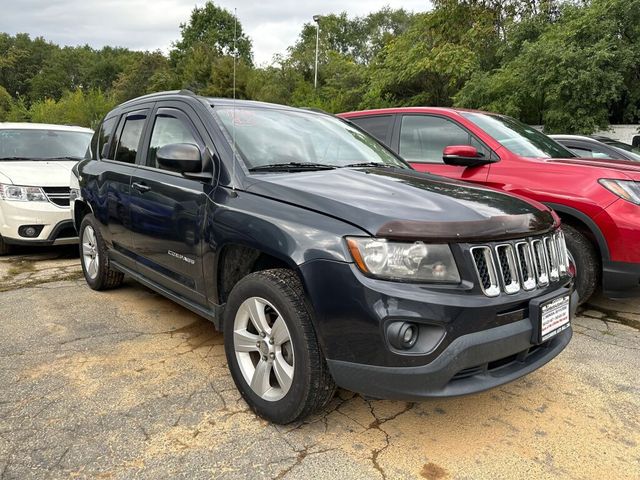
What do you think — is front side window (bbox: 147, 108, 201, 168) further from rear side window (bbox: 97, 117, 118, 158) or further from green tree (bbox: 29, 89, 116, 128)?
green tree (bbox: 29, 89, 116, 128)

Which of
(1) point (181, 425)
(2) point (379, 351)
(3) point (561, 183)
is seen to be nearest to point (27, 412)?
(1) point (181, 425)

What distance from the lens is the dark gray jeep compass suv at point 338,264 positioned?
6.79 feet

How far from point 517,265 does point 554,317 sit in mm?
372

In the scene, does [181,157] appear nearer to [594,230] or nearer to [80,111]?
[594,230]

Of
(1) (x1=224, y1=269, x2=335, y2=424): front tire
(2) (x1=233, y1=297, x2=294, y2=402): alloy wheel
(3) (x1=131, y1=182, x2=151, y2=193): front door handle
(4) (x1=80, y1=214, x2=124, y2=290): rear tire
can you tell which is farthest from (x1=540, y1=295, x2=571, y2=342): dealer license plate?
(4) (x1=80, y1=214, x2=124, y2=290): rear tire

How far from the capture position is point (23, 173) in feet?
20.1

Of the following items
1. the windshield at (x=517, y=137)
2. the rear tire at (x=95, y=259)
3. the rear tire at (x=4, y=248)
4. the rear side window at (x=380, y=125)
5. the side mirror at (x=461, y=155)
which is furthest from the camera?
the rear tire at (x=4, y=248)

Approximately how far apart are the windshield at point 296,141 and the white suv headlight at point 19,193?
380 centimetres

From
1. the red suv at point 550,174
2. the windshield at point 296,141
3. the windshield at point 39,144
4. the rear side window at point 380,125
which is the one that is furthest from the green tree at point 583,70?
the windshield at point 296,141

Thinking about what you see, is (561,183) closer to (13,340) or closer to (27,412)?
(27,412)

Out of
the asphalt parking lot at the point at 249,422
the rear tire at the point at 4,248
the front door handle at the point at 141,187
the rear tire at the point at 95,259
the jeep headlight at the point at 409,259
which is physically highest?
the front door handle at the point at 141,187

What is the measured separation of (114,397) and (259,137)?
1.69m

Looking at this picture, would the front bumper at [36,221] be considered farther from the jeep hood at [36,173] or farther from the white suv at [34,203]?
the jeep hood at [36,173]

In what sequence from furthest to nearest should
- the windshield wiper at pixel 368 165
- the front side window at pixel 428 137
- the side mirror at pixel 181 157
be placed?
the front side window at pixel 428 137 → the windshield wiper at pixel 368 165 → the side mirror at pixel 181 157
